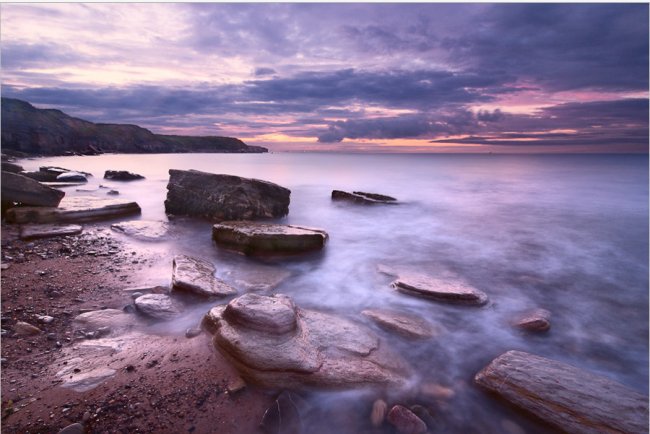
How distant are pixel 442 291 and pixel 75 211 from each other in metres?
7.25

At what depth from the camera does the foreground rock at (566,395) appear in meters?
2.41

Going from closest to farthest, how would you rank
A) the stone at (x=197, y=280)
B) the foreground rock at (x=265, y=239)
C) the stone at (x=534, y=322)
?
1. the stone at (x=534, y=322)
2. the stone at (x=197, y=280)
3. the foreground rock at (x=265, y=239)

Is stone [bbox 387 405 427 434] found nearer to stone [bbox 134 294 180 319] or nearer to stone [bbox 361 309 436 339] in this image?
stone [bbox 361 309 436 339]

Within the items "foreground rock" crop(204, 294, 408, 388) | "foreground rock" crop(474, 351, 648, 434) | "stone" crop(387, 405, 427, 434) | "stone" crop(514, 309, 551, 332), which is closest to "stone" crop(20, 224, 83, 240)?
"foreground rock" crop(204, 294, 408, 388)

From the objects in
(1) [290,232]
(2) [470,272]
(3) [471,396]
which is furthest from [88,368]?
(2) [470,272]

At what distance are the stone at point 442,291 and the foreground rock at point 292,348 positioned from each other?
132 cm

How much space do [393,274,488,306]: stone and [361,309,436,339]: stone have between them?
0.57m

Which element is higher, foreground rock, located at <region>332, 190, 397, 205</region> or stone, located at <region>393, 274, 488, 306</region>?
stone, located at <region>393, 274, 488, 306</region>

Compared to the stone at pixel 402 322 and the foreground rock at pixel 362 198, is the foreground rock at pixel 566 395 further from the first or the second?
the foreground rock at pixel 362 198

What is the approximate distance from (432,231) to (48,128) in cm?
6985

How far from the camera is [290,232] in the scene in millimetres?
6078

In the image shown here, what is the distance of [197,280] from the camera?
4.36 meters

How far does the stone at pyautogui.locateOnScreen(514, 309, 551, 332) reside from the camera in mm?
3943

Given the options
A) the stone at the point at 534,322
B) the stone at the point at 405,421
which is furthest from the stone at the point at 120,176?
the stone at the point at 405,421
